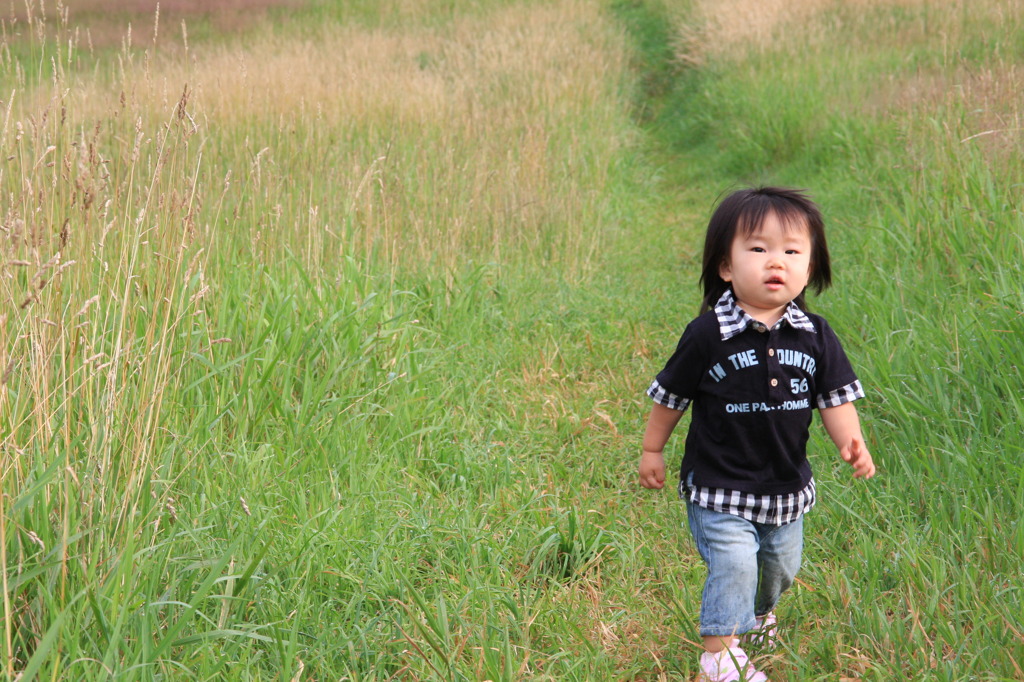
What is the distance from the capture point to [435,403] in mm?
3742

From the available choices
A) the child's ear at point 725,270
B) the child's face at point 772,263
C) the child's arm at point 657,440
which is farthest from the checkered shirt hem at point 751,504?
the child's ear at point 725,270

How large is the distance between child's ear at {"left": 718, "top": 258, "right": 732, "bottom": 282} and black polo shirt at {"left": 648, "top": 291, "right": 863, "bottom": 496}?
0.22 ft

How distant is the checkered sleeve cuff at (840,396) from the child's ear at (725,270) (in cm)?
39

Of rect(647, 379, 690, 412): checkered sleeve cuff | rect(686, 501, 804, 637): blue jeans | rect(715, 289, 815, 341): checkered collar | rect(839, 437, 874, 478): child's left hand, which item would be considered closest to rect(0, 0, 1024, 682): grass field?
rect(686, 501, 804, 637): blue jeans

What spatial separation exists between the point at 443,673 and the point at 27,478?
109 cm

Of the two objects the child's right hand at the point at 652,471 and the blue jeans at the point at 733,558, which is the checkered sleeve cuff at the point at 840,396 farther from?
the child's right hand at the point at 652,471

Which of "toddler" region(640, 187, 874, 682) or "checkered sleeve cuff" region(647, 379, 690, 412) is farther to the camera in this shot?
"checkered sleeve cuff" region(647, 379, 690, 412)

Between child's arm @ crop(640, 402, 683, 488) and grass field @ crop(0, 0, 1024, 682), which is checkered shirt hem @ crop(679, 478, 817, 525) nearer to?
child's arm @ crop(640, 402, 683, 488)

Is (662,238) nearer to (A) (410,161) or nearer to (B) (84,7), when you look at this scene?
(A) (410,161)

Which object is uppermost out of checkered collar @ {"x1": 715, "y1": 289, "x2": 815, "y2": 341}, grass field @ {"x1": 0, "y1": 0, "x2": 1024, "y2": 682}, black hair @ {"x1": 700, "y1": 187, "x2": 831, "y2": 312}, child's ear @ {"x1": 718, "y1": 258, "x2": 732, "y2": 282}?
black hair @ {"x1": 700, "y1": 187, "x2": 831, "y2": 312}

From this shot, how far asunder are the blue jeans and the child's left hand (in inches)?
8.0

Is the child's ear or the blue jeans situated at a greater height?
the child's ear

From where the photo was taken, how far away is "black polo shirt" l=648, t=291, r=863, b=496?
2.27 m

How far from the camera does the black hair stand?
7.49 feet
